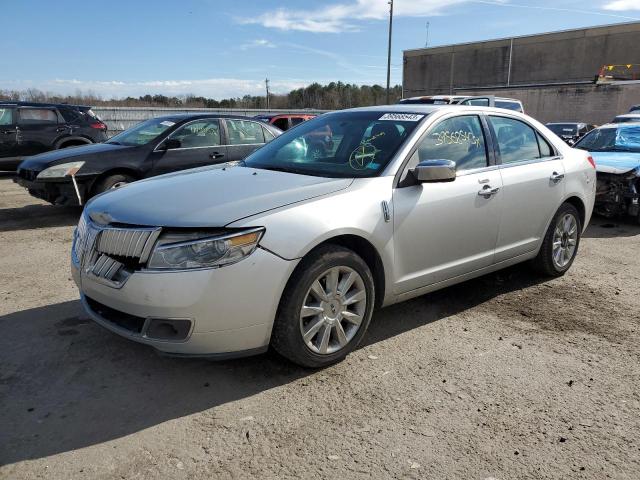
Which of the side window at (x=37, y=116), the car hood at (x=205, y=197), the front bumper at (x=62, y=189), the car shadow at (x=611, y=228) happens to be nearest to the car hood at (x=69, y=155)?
the front bumper at (x=62, y=189)

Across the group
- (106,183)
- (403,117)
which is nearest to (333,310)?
(403,117)

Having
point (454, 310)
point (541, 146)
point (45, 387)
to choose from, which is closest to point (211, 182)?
point (45, 387)

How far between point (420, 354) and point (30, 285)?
3.64 m

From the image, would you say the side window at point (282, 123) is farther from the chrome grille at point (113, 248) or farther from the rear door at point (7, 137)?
the chrome grille at point (113, 248)

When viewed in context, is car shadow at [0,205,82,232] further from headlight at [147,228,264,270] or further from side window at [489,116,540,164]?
side window at [489,116,540,164]

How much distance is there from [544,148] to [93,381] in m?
4.24

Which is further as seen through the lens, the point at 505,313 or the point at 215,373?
the point at 505,313

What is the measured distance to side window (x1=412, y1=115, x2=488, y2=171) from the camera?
3.83 meters

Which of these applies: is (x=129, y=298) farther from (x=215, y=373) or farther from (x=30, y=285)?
(x=30, y=285)

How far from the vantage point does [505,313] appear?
4301mm

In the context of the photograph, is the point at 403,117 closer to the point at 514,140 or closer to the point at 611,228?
the point at 514,140

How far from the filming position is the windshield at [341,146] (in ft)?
12.1

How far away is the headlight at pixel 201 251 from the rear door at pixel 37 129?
1104 centimetres

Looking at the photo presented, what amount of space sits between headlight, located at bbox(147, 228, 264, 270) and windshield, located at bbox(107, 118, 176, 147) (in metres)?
5.56
